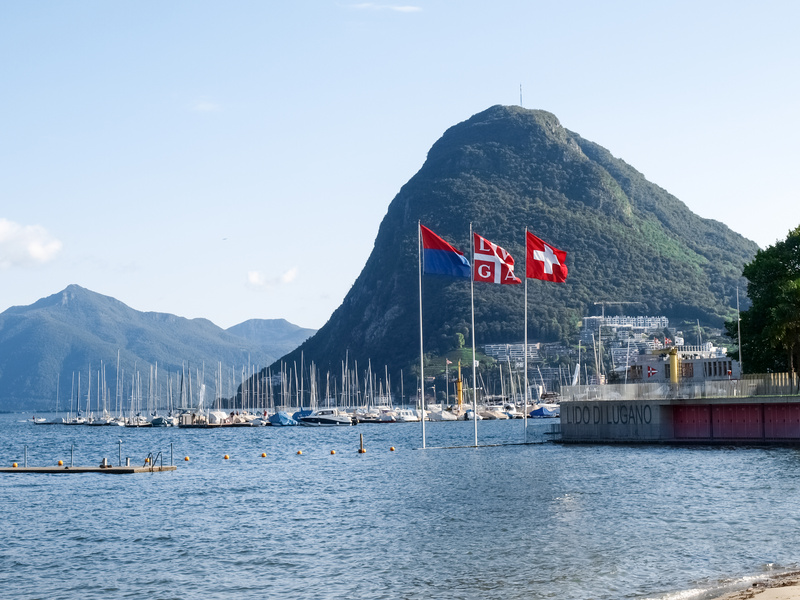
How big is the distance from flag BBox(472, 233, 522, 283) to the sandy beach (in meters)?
39.5

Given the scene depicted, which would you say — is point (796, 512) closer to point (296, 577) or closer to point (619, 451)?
point (296, 577)

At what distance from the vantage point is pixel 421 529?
40406mm

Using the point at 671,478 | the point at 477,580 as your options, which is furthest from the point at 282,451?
the point at 477,580

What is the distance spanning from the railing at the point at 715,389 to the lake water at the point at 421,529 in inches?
189

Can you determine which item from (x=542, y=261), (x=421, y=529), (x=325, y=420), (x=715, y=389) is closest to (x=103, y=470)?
(x=542, y=261)

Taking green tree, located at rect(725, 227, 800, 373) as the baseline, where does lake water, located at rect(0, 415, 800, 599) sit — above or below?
below

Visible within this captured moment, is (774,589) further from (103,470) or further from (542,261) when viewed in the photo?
(103,470)

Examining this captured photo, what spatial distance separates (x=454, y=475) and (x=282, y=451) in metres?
42.0

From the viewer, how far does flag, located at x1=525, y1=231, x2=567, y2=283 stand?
69.5 meters

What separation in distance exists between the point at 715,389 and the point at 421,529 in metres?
40.5

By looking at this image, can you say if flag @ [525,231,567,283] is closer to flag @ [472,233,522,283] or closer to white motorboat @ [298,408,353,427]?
flag @ [472,233,522,283]

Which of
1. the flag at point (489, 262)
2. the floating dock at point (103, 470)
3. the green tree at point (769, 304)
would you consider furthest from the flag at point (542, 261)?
the floating dock at point (103, 470)

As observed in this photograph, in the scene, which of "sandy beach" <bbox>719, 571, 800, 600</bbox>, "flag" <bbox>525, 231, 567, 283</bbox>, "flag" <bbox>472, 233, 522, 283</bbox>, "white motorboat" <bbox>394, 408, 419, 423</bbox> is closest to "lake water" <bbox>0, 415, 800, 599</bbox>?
"sandy beach" <bbox>719, 571, 800, 600</bbox>

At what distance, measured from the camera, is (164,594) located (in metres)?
29.5
